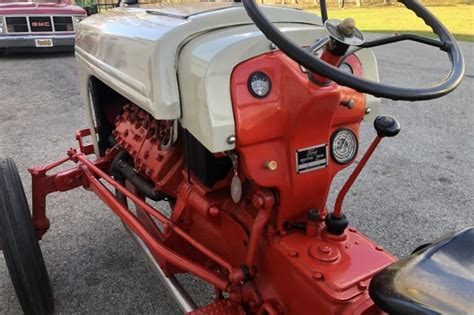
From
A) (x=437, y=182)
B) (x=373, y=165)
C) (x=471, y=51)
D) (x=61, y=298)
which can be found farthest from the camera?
(x=471, y=51)

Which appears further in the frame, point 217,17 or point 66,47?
point 66,47

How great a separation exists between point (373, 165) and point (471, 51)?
6636mm

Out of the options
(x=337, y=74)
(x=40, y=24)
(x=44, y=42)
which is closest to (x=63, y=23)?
(x=40, y=24)

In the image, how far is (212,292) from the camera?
7.97 ft

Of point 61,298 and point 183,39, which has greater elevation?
point 183,39

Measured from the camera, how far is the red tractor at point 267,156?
110 centimetres

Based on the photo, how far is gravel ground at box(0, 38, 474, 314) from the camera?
2461 mm

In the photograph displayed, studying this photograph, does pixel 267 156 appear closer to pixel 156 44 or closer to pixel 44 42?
pixel 156 44

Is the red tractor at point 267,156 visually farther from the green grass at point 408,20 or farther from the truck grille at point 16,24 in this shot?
the green grass at point 408,20

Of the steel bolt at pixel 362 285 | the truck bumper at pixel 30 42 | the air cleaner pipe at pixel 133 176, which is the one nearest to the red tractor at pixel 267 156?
the steel bolt at pixel 362 285

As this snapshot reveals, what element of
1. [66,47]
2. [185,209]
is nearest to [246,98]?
[185,209]

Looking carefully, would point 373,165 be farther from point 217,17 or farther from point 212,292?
point 217,17

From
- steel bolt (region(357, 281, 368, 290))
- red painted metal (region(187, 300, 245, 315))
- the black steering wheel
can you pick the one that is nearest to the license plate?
red painted metal (region(187, 300, 245, 315))

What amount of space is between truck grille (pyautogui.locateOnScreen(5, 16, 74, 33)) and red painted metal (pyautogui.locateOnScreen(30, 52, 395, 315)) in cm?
789
